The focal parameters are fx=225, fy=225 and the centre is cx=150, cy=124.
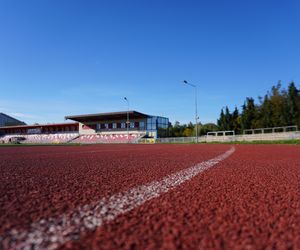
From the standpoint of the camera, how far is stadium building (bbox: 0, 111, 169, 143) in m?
49.8

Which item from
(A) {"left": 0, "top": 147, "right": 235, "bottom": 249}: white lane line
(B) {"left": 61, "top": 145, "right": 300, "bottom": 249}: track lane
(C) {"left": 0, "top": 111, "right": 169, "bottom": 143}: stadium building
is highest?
(C) {"left": 0, "top": 111, "right": 169, "bottom": 143}: stadium building

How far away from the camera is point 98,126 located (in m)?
56.9

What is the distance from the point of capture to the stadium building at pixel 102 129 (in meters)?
49.8

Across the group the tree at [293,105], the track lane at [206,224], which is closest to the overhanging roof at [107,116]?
the tree at [293,105]

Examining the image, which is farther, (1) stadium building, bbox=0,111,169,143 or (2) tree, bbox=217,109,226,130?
(1) stadium building, bbox=0,111,169,143

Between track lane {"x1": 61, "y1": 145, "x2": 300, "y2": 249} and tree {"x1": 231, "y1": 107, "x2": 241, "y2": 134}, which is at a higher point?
tree {"x1": 231, "y1": 107, "x2": 241, "y2": 134}

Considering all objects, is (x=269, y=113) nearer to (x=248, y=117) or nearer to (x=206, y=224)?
(x=248, y=117)

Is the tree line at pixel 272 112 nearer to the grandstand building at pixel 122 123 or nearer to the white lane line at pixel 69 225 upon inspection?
the grandstand building at pixel 122 123

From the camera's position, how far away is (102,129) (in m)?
56.0

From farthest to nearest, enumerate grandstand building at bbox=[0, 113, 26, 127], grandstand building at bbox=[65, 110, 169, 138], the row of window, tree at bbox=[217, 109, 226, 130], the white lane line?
1. grandstand building at bbox=[0, 113, 26, 127]
2. the row of window
3. grandstand building at bbox=[65, 110, 169, 138]
4. tree at bbox=[217, 109, 226, 130]
5. the white lane line

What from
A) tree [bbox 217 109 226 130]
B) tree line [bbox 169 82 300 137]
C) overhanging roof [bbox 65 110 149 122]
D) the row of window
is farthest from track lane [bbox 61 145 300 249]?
tree [bbox 217 109 226 130]

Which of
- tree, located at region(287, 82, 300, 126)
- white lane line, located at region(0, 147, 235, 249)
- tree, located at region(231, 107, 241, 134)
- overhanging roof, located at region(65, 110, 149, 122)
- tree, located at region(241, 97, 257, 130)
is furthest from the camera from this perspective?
overhanging roof, located at region(65, 110, 149, 122)

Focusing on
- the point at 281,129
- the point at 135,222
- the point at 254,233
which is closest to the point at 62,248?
the point at 135,222

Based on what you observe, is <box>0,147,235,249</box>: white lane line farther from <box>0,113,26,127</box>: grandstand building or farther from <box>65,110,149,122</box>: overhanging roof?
<box>0,113,26,127</box>: grandstand building
